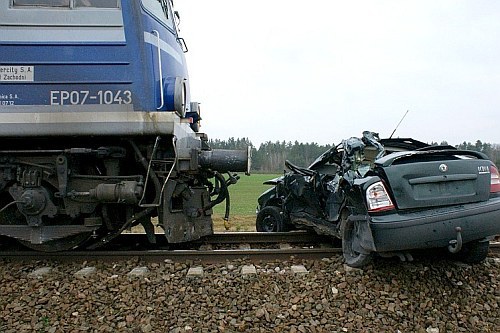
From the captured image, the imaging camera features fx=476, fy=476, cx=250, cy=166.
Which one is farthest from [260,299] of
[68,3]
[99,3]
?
[68,3]

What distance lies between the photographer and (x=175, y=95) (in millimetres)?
5250

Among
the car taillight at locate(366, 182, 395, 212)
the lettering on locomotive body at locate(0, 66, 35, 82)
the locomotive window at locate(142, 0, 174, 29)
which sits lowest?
the car taillight at locate(366, 182, 395, 212)

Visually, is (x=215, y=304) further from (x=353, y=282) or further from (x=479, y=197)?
(x=479, y=197)

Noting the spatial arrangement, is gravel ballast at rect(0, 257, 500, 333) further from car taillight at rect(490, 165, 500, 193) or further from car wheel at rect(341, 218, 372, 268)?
car taillight at rect(490, 165, 500, 193)

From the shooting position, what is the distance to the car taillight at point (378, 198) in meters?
4.36

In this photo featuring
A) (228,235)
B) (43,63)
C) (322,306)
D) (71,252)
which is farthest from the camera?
(228,235)

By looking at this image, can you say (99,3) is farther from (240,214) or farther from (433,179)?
(240,214)

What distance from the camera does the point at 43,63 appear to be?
5.04m

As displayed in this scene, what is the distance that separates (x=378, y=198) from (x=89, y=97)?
3168mm

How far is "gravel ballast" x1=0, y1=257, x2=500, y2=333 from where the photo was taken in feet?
13.6

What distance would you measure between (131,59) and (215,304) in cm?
272

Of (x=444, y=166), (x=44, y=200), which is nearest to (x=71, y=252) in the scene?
(x=44, y=200)

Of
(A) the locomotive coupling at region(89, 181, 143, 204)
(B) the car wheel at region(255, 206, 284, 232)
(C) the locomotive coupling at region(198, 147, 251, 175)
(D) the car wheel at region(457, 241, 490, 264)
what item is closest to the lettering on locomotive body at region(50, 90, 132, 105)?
(A) the locomotive coupling at region(89, 181, 143, 204)

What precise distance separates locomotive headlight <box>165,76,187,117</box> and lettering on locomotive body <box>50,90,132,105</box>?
0.43 metres
